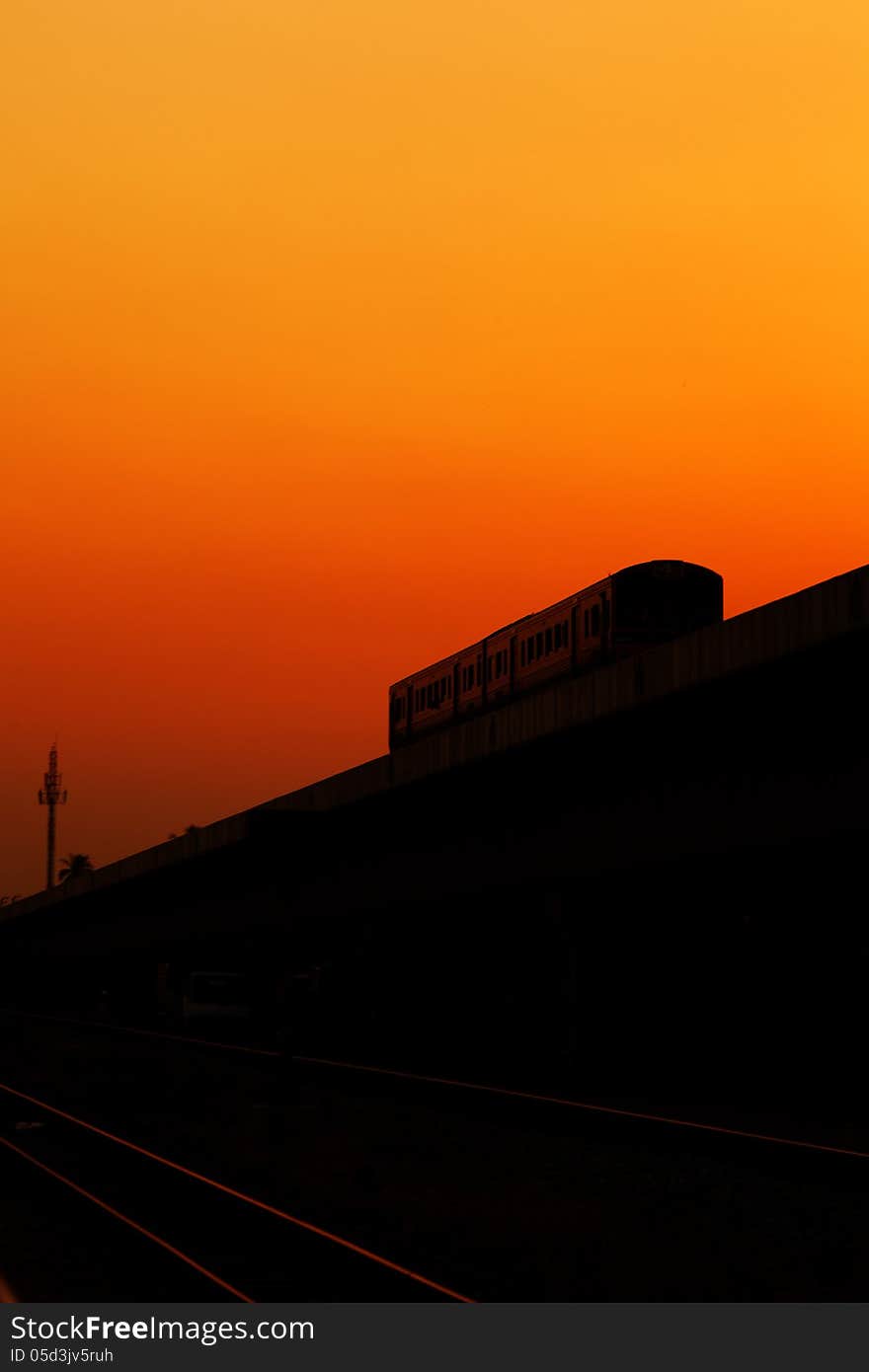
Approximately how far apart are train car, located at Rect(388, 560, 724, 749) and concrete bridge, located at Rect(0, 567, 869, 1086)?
147 inches

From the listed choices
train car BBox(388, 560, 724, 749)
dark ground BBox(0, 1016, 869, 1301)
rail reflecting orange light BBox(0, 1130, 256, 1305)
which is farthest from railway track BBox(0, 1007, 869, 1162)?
train car BBox(388, 560, 724, 749)

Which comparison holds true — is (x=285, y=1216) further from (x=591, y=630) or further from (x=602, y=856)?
(x=591, y=630)

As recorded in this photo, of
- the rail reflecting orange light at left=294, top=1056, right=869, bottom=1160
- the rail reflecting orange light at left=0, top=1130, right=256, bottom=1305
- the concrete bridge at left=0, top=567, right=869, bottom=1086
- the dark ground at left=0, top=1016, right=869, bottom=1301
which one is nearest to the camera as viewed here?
the rail reflecting orange light at left=0, top=1130, right=256, bottom=1305

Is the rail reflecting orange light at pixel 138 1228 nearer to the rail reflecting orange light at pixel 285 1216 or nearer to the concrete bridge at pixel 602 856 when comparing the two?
the rail reflecting orange light at pixel 285 1216

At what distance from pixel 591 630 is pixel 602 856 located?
691 centimetres

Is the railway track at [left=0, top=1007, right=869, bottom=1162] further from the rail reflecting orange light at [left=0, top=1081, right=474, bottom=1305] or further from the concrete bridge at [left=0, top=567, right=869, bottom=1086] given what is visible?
the rail reflecting orange light at [left=0, top=1081, right=474, bottom=1305]

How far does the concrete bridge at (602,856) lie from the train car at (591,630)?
3.73m

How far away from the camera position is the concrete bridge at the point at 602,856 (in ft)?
92.0

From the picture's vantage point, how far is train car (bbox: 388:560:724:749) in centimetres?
4128

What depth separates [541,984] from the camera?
70750mm

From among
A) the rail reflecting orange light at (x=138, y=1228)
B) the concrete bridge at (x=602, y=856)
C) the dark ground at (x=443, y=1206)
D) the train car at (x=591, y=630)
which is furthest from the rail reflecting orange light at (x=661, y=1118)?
the train car at (x=591, y=630)

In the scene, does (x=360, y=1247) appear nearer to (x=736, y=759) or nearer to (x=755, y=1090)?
(x=736, y=759)

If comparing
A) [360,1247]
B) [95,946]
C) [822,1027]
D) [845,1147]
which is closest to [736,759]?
[845,1147]
